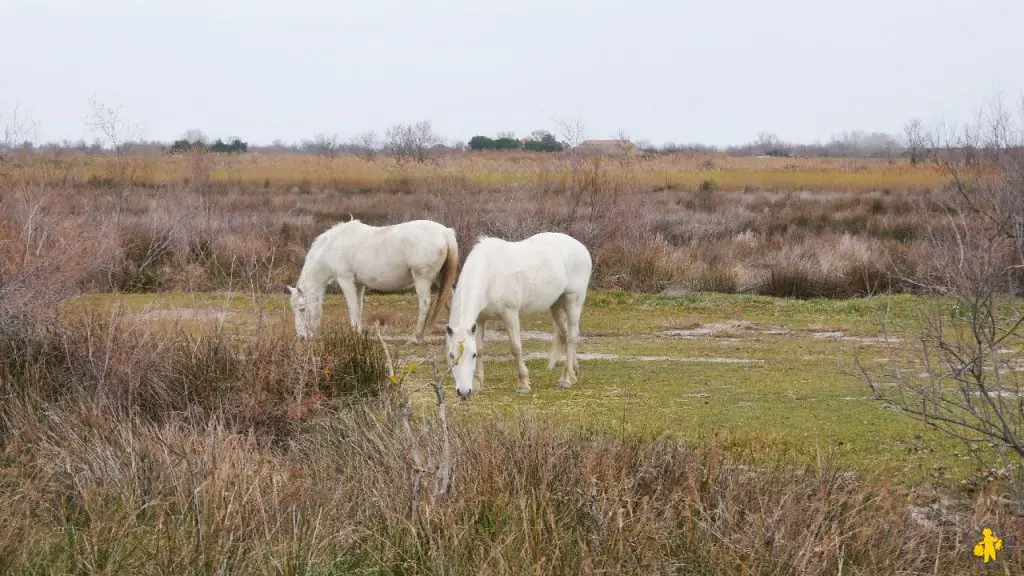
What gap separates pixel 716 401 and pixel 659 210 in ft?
66.3

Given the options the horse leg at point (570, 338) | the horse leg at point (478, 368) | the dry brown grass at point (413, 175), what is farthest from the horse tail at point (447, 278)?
the dry brown grass at point (413, 175)

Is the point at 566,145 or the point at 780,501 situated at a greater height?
the point at 566,145

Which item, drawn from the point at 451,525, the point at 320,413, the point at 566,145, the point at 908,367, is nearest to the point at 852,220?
the point at 566,145

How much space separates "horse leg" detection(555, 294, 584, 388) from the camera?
11.2 metres

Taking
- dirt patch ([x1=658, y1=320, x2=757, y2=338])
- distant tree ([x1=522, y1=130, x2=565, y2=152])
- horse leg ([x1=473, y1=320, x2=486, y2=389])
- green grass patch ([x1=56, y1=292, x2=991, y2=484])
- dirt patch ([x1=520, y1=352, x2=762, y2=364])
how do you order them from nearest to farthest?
green grass patch ([x1=56, y1=292, x2=991, y2=484]) → horse leg ([x1=473, y1=320, x2=486, y2=389]) → dirt patch ([x1=520, y1=352, x2=762, y2=364]) → dirt patch ([x1=658, y1=320, x2=757, y2=338]) → distant tree ([x1=522, y1=130, x2=565, y2=152])

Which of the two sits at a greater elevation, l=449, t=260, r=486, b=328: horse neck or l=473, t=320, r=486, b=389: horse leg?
l=449, t=260, r=486, b=328: horse neck

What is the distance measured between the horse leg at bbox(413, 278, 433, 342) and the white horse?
2449 mm

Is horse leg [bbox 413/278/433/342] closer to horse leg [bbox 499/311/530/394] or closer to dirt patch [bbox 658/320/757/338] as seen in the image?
horse leg [bbox 499/311/530/394]

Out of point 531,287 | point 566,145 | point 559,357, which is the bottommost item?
point 559,357

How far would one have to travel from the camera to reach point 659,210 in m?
29.8

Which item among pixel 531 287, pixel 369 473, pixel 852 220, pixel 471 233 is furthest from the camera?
pixel 852 220

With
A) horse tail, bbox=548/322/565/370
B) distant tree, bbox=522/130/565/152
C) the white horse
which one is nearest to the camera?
the white horse

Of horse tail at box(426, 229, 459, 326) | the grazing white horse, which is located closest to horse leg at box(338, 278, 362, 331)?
the grazing white horse

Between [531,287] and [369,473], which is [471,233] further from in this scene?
[369,473]
